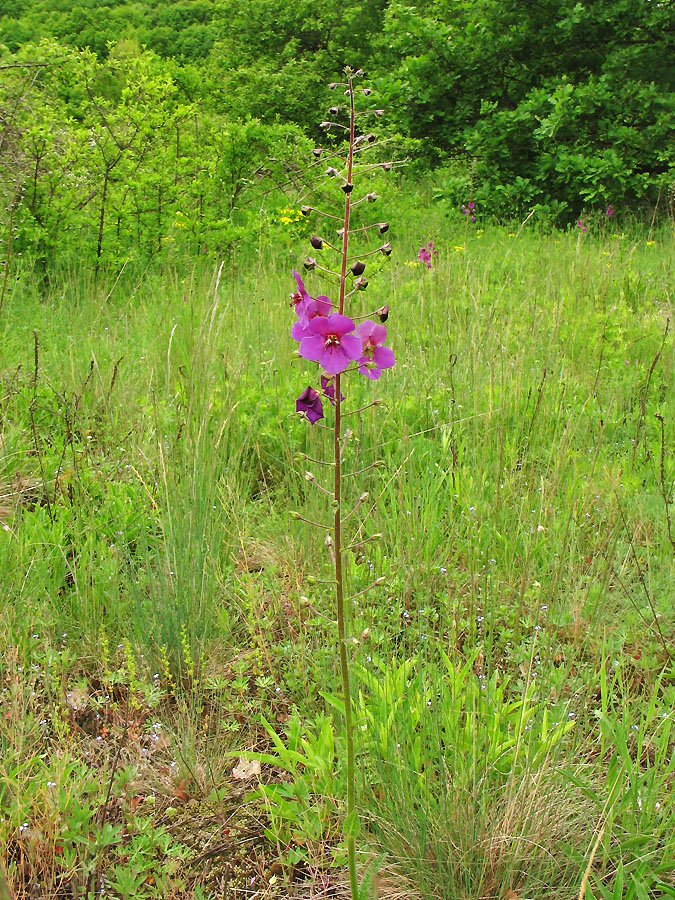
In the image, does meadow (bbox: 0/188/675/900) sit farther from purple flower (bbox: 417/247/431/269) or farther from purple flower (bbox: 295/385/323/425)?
purple flower (bbox: 417/247/431/269)

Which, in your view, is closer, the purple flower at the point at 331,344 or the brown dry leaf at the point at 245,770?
the purple flower at the point at 331,344

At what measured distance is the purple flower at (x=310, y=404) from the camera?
132 centimetres

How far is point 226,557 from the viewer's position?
2350 mm

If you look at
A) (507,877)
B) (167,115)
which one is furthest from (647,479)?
(167,115)

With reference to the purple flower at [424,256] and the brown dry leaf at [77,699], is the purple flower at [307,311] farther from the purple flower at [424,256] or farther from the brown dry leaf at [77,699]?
the purple flower at [424,256]

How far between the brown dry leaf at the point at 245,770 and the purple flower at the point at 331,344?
1019 millimetres

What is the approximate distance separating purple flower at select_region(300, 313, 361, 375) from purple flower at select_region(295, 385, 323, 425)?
8 cm

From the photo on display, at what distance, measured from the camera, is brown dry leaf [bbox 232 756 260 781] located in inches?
67.1

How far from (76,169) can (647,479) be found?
5050 mm

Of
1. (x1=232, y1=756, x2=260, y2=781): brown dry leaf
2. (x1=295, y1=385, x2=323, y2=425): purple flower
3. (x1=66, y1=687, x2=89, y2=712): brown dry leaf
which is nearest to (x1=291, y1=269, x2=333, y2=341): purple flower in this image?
(x1=295, y1=385, x2=323, y2=425): purple flower

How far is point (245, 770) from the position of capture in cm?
174

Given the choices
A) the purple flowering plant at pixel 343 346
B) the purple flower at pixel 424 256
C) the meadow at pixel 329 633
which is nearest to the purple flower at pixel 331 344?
the purple flowering plant at pixel 343 346

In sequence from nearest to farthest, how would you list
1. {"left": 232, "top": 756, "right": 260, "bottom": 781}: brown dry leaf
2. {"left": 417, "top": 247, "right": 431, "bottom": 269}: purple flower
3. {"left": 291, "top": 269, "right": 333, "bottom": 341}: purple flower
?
{"left": 291, "top": 269, "right": 333, "bottom": 341}: purple flower → {"left": 232, "top": 756, "right": 260, "bottom": 781}: brown dry leaf → {"left": 417, "top": 247, "right": 431, "bottom": 269}: purple flower

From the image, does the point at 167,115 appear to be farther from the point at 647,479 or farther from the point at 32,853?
the point at 32,853
